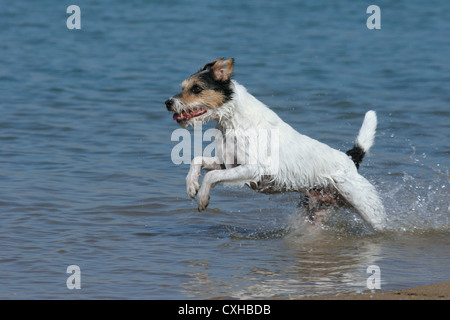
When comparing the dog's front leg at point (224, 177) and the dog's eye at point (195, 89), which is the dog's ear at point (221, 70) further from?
the dog's front leg at point (224, 177)

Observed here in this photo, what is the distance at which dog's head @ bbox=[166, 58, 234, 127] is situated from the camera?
654 cm

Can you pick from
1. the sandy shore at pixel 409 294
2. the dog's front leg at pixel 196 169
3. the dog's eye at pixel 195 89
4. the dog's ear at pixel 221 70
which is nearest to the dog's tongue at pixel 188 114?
the dog's eye at pixel 195 89

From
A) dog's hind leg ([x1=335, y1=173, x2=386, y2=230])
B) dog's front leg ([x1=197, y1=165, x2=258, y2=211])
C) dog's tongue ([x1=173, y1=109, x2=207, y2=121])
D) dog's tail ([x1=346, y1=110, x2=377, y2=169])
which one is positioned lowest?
dog's hind leg ([x1=335, y1=173, x2=386, y2=230])

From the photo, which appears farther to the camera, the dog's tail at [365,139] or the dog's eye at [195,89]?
the dog's tail at [365,139]

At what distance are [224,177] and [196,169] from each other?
37 cm

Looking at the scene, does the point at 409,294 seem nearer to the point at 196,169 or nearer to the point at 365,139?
the point at 365,139

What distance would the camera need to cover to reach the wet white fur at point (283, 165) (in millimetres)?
6616

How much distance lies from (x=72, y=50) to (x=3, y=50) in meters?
1.52

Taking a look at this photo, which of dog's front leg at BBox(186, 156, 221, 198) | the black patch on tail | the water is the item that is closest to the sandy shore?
the water

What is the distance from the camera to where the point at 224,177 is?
21.5ft

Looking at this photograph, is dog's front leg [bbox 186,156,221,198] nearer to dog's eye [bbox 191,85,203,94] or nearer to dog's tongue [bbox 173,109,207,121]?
dog's tongue [bbox 173,109,207,121]

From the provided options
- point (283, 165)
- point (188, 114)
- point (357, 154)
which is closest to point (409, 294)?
point (283, 165)

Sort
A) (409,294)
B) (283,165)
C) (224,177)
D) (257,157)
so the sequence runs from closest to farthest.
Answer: (409,294), (224,177), (257,157), (283,165)

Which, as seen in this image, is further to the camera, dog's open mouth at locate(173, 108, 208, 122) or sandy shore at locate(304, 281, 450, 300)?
dog's open mouth at locate(173, 108, 208, 122)
